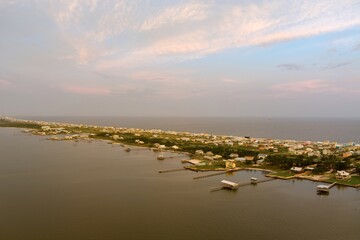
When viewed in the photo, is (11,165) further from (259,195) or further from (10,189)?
(259,195)

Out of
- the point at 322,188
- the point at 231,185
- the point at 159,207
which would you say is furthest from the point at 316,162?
the point at 159,207

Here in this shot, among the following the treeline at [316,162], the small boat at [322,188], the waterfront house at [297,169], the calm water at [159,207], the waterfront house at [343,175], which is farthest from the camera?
the treeline at [316,162]

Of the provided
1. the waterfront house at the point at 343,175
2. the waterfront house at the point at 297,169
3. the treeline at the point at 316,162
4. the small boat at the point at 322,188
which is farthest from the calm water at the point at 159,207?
the treeline at the point at 316,162

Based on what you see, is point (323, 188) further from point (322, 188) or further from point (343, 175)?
point (343, 175)

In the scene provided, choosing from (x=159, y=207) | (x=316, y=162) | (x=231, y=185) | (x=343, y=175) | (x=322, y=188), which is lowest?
(x=159, y=207)

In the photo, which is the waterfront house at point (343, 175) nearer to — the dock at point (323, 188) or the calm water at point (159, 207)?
the calm water at point (159, 207)

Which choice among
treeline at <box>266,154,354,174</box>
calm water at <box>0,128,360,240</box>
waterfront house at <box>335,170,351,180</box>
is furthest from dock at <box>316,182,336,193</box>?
treeline at <box>266,154,354,174</box>

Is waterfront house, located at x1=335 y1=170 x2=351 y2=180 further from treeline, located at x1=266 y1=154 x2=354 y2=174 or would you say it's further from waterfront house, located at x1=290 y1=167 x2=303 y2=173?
waterfront house, located at x1=290 y1=167 x2=303 y2=173

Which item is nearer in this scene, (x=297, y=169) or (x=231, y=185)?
(x=231, y=185)

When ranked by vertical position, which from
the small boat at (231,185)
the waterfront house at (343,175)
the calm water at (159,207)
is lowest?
the calm water at (159,207)

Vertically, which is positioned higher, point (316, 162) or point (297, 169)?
point (316, 162)
